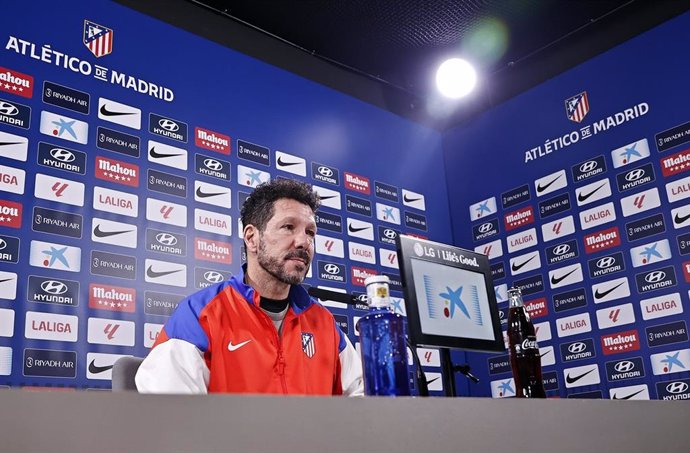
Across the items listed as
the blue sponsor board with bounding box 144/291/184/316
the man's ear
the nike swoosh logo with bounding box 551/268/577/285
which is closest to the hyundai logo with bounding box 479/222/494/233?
the nike swoosh logo with bounding box 551/268/577/285

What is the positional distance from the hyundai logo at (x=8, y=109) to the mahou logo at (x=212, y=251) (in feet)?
3.02

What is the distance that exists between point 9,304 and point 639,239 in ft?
9.63

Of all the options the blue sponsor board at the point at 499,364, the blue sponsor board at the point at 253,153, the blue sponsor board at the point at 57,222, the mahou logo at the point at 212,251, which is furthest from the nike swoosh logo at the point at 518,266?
the blue sponsor board at the point at 57,222

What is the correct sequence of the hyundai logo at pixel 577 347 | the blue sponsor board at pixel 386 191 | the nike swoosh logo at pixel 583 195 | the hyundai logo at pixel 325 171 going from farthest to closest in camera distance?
the blue sponsor board at pixel 386 191 < the hyundai logo at pixel 325 171 < the nike swoosh logo at pixel 583 195 < the hyundai logo at pixel 577 347

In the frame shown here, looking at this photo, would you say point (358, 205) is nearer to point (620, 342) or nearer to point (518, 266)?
point (518, 266)

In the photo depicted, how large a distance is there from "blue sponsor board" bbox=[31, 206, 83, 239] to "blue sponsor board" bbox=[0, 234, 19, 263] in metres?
0.10

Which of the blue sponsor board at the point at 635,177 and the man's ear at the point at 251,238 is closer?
the man's ear at the point at 251,238

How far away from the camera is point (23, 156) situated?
107 inches

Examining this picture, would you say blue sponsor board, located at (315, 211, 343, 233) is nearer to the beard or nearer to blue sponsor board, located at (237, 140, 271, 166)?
blue sponsor board, located at (237, 140, 271, 166)

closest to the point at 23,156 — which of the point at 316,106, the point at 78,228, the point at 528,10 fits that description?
the point at 78,228

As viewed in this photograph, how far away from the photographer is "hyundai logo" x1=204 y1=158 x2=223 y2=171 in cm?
335

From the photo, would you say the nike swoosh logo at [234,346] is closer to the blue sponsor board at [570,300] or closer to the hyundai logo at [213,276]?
the hyundai logo at [213,276]

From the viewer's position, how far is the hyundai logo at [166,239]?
3.03 m

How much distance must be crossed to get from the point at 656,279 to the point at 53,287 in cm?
278
